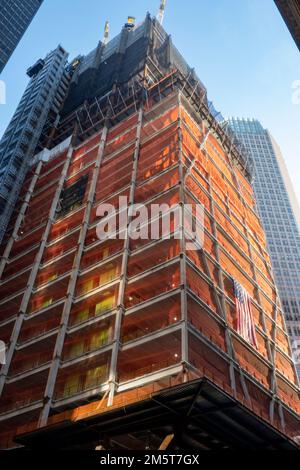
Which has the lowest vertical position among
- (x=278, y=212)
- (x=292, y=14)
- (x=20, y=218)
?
(x=292, y=14)

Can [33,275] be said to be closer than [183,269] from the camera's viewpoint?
No

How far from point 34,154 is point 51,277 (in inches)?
1097

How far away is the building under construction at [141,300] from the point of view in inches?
1022

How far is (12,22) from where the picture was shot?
114 m

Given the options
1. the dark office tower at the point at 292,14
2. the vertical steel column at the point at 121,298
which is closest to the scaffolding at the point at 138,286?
the vertical steel column at the point at 121,298

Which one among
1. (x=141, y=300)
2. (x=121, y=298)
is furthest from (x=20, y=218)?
(x=121, y=298)

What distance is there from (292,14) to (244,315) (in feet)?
79.1

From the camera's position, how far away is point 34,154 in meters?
68.6

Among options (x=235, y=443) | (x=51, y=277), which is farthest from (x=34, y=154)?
(x=235, y=443)

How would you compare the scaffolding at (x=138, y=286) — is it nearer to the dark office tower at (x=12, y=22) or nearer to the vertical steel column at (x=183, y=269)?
the vertical steel column at (x=183, y=269)

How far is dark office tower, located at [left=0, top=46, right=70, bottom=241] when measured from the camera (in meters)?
61.0

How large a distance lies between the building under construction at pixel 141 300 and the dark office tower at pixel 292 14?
56.2ft

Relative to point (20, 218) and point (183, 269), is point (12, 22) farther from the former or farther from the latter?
point (183, 269)

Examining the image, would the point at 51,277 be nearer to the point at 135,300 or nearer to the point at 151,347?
the point at 135,300
